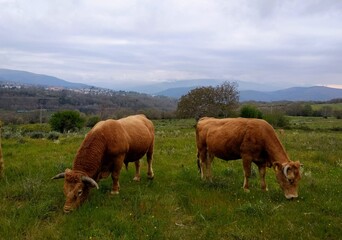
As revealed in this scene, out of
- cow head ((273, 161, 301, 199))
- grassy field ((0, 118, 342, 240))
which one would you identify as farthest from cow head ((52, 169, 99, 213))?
cow head ((273, 161, 301, 199))

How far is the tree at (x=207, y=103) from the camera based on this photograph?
6931 cm

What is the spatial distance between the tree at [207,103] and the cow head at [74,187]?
60.3 meters

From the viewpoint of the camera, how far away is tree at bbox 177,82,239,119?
69.3 m

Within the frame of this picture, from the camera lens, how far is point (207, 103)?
228ft

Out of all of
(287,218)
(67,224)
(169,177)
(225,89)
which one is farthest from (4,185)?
(225,89)

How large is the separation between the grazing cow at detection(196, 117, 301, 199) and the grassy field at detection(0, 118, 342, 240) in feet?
A: 1.94

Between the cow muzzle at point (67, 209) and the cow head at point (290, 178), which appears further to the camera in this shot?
the cow head at point (290, 178)

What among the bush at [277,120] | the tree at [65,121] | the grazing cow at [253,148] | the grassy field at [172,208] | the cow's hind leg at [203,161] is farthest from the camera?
the bush at [277,120]

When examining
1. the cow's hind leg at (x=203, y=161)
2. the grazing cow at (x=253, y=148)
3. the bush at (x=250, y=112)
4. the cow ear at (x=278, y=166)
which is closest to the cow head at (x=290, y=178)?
the grazing cow at (x=253, y=148)

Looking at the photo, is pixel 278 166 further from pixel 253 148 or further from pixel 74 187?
pixel 74 187

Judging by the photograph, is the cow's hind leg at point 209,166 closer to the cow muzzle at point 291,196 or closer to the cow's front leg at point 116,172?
the cow muzzle at point 291,196

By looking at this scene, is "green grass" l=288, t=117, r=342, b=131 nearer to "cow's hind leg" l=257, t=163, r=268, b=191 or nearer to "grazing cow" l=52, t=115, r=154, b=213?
"cow's hind leg" l=257, t=163, r=268, b=191

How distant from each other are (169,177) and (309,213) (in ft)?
16.9

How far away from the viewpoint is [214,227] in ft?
27.0
